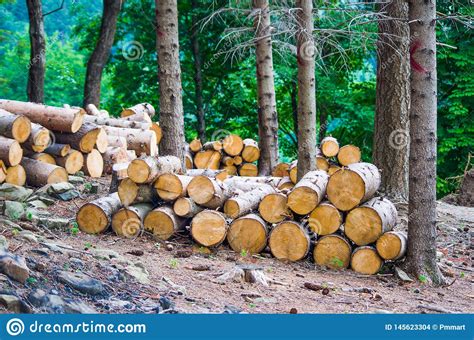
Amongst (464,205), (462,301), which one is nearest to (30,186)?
(462,301)

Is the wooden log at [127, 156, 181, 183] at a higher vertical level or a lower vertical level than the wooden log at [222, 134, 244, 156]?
lower

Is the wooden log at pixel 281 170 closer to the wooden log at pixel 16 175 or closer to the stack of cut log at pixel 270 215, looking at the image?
the stack of cut log at pixel 270 215

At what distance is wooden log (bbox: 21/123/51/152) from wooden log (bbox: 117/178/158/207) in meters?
2.84

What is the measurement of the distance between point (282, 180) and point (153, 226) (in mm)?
3813

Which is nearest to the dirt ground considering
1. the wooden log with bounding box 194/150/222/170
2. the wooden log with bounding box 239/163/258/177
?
the wooden log with bounding box 194/150/222/170

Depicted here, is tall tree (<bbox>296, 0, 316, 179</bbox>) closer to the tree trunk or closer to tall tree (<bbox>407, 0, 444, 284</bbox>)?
the tree trunk

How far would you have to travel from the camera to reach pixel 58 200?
9625 mm

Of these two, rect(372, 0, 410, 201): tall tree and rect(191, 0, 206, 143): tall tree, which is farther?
rect(191, 0, 206, 143): tall tree

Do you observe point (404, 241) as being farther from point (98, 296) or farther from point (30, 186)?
point (30, 186)

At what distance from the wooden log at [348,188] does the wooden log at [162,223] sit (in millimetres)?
1854

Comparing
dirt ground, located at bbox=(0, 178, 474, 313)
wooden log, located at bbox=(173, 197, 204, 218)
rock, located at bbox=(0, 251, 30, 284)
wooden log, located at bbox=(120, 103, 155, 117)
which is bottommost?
dirt ground, located at bbox=(0, 178, 474, 313)

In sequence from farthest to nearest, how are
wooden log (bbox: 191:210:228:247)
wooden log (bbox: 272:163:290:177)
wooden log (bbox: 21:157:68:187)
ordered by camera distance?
wooden log (bbox: 272:163:290:177) → wooden log (bbox: 21:157:68:187) → wooden log (bbox: 191:210:228:247)

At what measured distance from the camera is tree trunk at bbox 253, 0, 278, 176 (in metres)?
12.2

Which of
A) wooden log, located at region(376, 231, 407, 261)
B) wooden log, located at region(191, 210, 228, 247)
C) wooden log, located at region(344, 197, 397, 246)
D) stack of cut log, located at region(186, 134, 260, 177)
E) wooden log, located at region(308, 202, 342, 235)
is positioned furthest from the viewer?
stack of cut log, located at region(186, 134, 260, 177)
